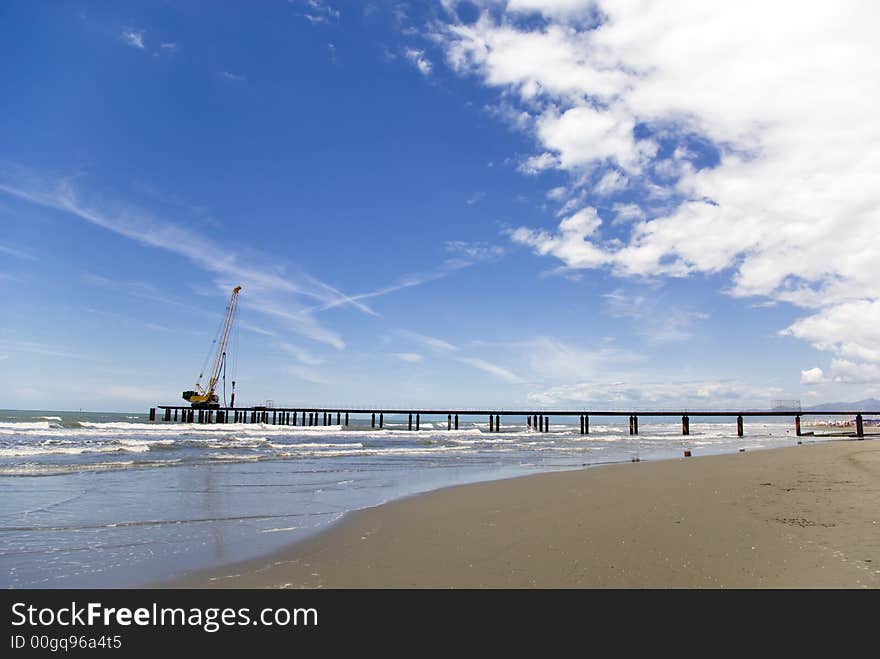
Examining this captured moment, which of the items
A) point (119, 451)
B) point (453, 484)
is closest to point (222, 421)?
point (119, 451)

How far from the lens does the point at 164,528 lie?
317 inches

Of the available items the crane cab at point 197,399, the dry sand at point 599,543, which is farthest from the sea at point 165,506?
the crane cab at point 197,399

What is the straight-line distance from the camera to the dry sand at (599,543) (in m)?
5.24

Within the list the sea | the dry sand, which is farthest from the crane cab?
the dry sand

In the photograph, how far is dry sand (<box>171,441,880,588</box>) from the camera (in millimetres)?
5242

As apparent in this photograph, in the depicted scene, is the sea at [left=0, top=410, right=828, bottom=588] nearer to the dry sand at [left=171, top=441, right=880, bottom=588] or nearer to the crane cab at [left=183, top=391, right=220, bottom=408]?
the dry sand at [left=171, top=441, right=880, bottom=588]

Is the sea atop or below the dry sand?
below

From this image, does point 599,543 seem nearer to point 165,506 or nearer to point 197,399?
point 165,506

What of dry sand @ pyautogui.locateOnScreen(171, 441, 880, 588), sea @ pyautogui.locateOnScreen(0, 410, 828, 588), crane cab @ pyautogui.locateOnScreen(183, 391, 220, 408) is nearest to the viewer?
dry sand @ pyautogui.locateOnScreen(171, 441, 880, 588)

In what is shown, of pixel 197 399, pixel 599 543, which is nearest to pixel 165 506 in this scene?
pixel 599 543

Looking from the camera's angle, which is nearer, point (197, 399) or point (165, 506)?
point (165, 506)

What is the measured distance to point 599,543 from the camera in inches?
260
